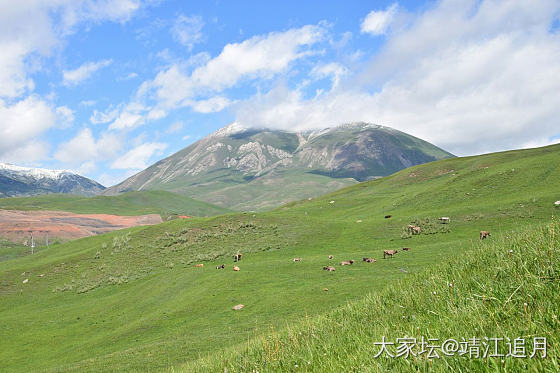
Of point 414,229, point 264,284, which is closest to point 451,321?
point 264,284

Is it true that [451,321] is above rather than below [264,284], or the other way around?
above

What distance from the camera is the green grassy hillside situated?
275 inches

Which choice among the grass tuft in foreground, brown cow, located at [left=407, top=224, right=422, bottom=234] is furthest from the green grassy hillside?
brown cow, located at [left=407, top=224, right=422, bottom=234]

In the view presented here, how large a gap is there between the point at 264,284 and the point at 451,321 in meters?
25.9

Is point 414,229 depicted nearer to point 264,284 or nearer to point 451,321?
point 264,284

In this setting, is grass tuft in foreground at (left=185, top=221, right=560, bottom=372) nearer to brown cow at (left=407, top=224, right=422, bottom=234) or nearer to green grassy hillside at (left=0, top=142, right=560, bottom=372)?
green grassy hillside at (left=0, top=142, right=560, bottom=372)

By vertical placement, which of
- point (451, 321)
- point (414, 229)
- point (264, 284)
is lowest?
point (264, 284)

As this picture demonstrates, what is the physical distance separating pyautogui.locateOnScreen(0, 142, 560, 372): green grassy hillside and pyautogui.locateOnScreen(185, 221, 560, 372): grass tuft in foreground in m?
0.05

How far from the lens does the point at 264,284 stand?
2973cm

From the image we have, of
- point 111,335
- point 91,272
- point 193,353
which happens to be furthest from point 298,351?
point 91,272

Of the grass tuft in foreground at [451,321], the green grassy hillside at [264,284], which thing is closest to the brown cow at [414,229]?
the green grassy hillside at [264,284]

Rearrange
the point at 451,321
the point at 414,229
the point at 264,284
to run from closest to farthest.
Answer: the point at 451,321 < the point at 264,284 < the point at 414,229

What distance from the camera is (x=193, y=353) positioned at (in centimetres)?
1827

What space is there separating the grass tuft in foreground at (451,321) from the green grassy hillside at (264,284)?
53 millimetres
